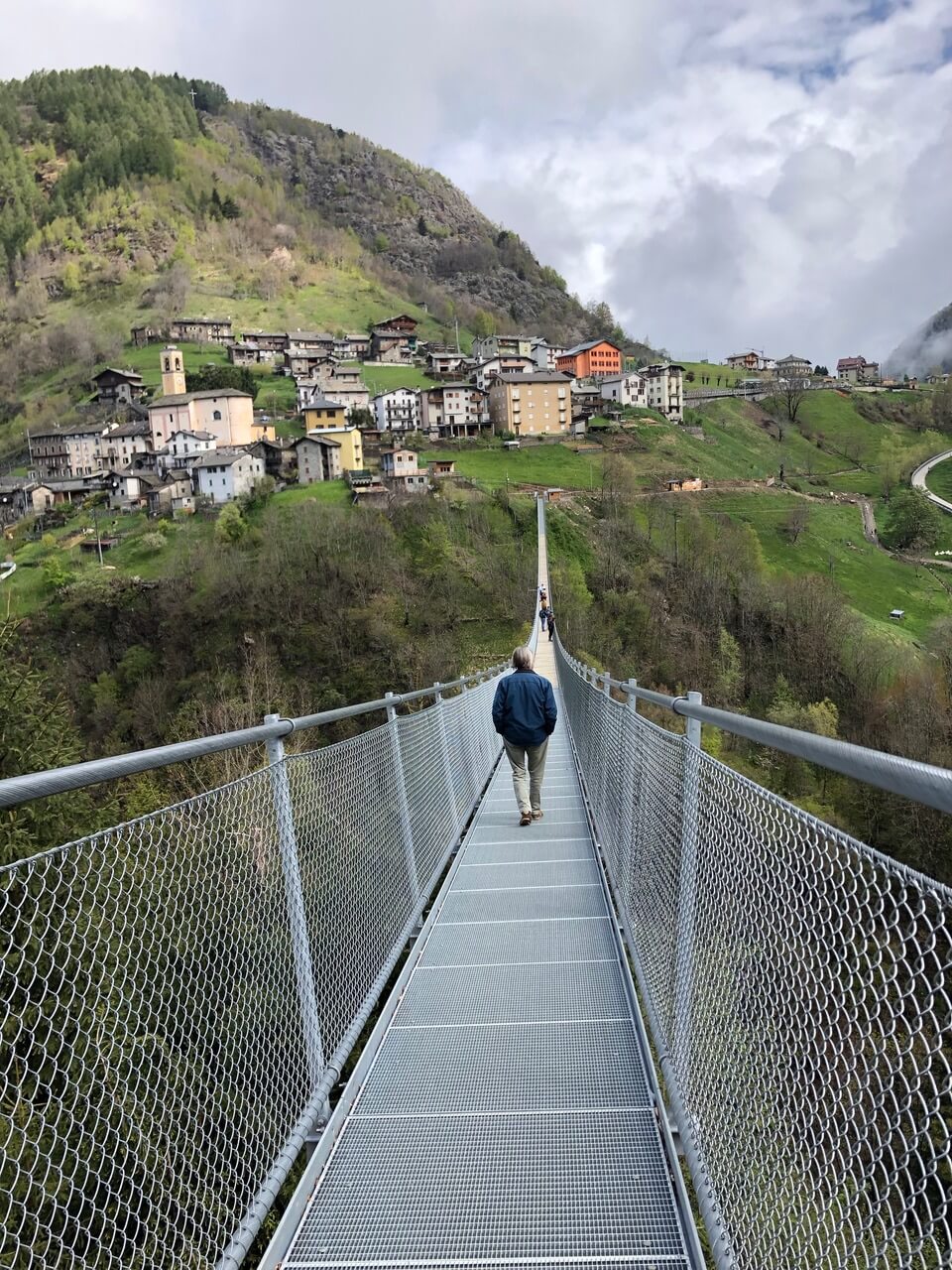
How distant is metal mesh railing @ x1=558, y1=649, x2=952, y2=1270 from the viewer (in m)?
1.28

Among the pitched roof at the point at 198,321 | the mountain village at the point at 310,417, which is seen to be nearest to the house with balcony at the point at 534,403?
the mountain village at the point at 310,417

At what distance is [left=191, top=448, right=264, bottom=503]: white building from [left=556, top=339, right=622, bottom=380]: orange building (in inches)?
1949

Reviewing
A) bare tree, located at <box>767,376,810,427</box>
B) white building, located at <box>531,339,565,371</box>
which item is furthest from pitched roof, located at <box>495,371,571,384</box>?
bare tree, located at <box>767,376,810,427</box>

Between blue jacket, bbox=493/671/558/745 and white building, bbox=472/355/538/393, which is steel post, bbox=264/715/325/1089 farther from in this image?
white building, bbox=472/355/538/393

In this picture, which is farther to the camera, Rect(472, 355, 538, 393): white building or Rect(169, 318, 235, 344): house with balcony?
Rect(169, 318, 235, 344): house with balcony

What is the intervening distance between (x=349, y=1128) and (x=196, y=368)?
313 feet

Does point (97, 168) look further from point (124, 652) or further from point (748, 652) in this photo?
point (748, 652)

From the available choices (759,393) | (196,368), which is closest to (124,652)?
(196,368)

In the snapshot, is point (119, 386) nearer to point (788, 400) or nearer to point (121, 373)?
point (121, 373)

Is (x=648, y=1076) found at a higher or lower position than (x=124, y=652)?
higher

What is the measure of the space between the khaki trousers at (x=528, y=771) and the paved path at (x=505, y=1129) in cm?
233

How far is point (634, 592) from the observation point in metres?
50.5

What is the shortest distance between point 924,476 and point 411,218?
129181 mm

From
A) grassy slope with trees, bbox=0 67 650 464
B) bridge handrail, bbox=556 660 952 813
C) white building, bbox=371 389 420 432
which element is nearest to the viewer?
bridge handrail, bbox=556 660 952 813
